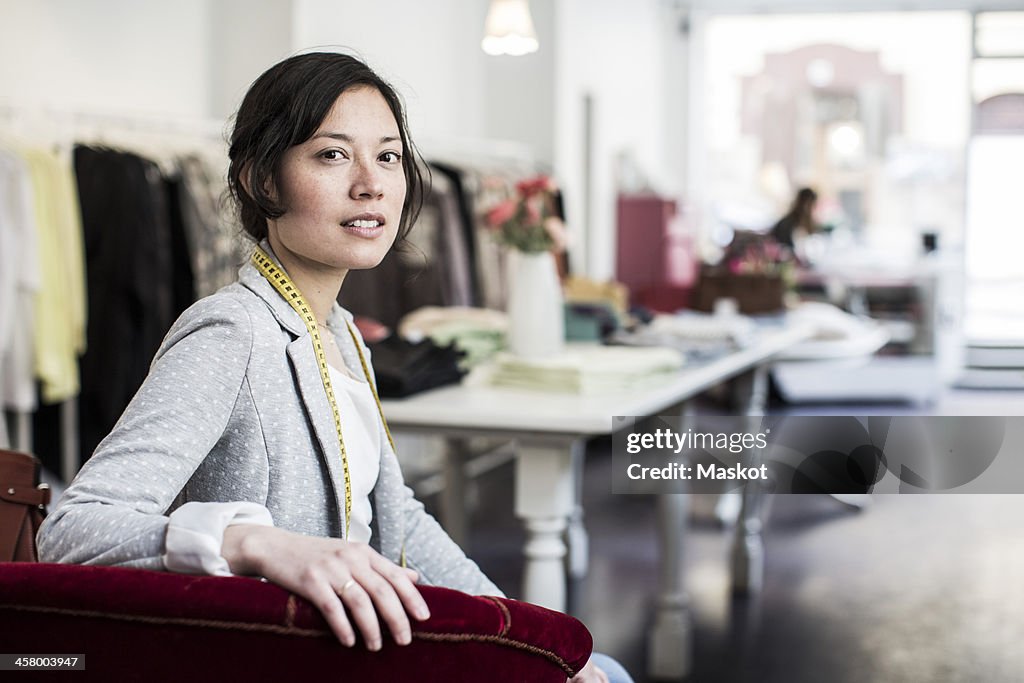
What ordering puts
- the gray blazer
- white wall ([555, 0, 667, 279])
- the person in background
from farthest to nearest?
1. the person in background
2. white wall ([555, 0, 667, 279])
3. the gray blazer

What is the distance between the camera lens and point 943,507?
522 centimetres

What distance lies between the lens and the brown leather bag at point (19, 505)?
1188 mm

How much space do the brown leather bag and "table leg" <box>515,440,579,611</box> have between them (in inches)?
42.8

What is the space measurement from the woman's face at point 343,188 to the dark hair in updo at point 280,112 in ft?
0.03

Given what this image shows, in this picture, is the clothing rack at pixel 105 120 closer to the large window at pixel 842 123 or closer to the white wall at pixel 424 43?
the white wall at pixel 424 43

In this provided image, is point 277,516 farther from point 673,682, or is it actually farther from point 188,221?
point 188,221

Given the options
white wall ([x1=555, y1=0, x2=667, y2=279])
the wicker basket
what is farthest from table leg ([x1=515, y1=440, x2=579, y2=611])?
white wall ([x1=555, y1=0, x2=667, y2=279])

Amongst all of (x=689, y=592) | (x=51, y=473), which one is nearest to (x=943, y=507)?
(x=689, y=592)

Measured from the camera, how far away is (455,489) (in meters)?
3.62

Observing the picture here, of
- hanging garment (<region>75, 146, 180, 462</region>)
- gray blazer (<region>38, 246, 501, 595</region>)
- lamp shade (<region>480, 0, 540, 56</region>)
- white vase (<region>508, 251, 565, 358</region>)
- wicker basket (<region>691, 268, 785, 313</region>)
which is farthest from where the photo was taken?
wicker basket (<region>691, 268, 785, 313</region>)

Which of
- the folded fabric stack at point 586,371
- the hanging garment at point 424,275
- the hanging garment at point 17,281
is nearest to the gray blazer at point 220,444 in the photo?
the folded fabric stack at point 586,371

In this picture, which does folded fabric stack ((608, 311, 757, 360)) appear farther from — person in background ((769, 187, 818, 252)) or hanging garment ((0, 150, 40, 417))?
person in background ((769, 187, 818, 252))

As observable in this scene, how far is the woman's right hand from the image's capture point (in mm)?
825

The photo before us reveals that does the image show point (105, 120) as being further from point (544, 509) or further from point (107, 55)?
point (544, 509)
